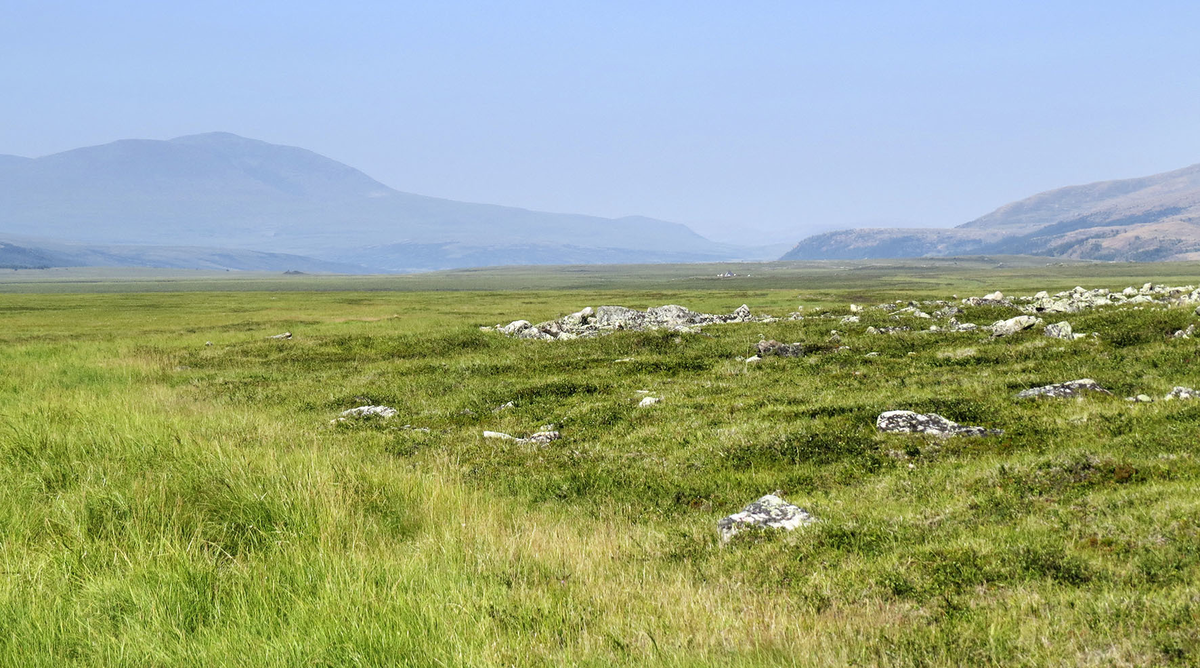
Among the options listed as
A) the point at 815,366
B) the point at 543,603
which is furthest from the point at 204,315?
the point at 543,603

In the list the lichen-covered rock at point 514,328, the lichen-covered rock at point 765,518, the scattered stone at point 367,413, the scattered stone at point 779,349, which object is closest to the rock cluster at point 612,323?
the lichen-covered rock at point 514,328

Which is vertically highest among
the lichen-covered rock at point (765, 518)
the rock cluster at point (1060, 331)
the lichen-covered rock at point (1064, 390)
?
the rock cluster at point (1060, 331)

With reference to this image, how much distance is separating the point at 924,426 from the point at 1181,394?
5623 mm

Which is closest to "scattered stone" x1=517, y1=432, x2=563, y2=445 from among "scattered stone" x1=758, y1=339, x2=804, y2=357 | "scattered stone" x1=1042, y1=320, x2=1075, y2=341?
"scattered stone" x1=758, y1=339, x2=804, y2=357

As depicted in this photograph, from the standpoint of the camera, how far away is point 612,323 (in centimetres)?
4734

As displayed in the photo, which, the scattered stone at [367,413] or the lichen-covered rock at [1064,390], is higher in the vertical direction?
the lichen-covered rock at [1064,390]

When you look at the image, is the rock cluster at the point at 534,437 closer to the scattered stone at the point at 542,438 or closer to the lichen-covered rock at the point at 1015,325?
the scattered stone at the point at 542,438

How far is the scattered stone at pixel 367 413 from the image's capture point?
20312 millimetres

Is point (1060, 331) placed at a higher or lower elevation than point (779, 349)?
higher

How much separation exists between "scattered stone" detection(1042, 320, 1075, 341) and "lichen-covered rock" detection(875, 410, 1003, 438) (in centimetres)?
1463

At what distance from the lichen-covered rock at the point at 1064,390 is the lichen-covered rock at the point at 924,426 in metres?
3.23

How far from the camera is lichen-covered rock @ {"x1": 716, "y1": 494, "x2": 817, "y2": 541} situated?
9.85 meters

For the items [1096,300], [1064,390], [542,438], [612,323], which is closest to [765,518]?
[542,438]

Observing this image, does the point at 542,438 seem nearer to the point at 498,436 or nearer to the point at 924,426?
the point at 498,436
